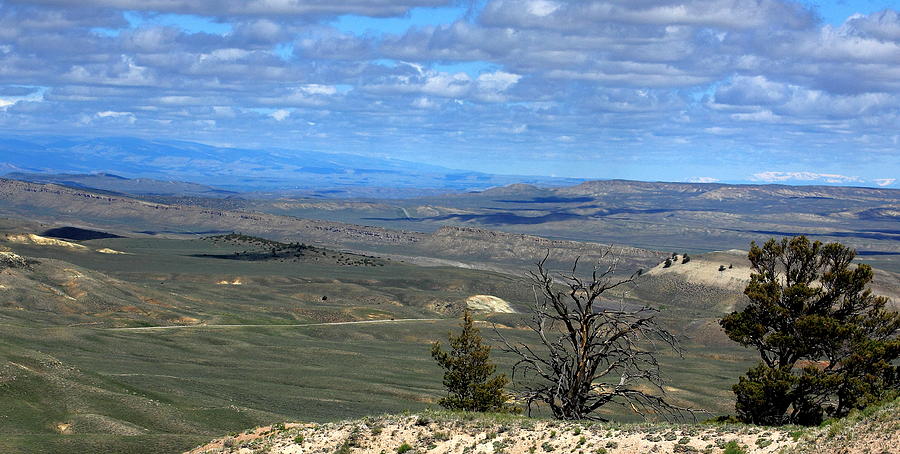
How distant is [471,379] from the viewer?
44844 millimetres

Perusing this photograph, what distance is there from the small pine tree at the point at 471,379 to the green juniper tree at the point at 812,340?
39.0 ft

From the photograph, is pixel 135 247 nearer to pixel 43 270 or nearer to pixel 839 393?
pixel 43 270

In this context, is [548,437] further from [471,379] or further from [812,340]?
[471,379]

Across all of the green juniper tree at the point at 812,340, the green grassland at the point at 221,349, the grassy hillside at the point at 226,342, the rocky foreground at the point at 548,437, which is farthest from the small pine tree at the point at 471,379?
the rocky foreground at the point at 548,437

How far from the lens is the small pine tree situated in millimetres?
43438

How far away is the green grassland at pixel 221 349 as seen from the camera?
4427cm

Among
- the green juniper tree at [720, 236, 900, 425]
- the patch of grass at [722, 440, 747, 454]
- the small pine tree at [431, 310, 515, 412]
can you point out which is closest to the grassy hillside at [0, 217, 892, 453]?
the small pine tree at [431, 310, 515, 412]

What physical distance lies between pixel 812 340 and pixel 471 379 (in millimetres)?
16682

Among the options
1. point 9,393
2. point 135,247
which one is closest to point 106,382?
point 9,393

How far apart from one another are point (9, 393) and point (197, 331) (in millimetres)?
40079

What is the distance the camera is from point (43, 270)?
104m

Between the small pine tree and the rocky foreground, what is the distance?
15176 mm

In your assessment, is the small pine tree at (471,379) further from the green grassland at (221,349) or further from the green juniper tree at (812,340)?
the green juniper tree at (812,340)

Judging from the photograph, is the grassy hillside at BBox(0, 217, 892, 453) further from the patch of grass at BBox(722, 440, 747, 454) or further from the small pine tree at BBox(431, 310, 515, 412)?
the patch of grass at BBox(722, 440, 747, 454)
